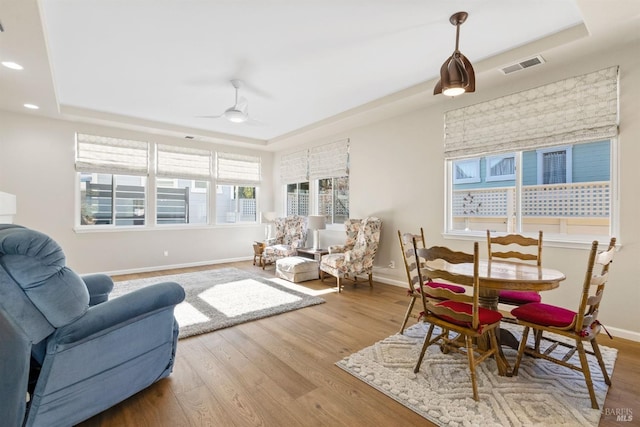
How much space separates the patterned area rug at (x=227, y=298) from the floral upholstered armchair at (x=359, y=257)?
551 millimetres

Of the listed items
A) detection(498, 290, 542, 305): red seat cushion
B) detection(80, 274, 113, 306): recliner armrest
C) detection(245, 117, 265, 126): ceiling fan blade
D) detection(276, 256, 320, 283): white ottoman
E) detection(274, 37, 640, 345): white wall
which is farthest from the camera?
detection(245, 117, 265, 126): ceiling fan blade

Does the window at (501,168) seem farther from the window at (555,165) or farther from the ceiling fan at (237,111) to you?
the ceiling fan at (237,111)

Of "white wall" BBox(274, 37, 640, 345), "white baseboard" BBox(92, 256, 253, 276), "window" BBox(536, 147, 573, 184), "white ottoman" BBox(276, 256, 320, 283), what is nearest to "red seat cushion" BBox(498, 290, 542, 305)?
"white wall" BBox(274, 37, 640, 345)

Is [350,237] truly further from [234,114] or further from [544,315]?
[544,315]

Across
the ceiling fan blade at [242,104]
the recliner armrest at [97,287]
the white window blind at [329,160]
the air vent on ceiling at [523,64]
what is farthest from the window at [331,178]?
the recliner armrest at [97,287]

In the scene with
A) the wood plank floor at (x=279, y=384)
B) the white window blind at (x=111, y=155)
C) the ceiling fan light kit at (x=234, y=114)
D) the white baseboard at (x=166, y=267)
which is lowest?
the wood plank floor at (x=279, y=384)

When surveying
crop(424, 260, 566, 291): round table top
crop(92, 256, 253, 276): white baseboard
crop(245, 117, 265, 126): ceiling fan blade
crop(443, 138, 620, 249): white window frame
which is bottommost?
crop(92, 256, 253, 276): white baseboard

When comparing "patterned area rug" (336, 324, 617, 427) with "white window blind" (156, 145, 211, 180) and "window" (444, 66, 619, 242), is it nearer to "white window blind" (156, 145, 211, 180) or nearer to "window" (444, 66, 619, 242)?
"window" (444, 66, 619, 242)

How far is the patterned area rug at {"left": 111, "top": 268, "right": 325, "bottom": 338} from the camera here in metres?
3.19

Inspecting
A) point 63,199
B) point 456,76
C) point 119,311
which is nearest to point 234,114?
point 456,76

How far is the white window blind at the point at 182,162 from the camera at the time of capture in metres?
5.92

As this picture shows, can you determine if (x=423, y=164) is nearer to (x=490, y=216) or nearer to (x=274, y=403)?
(x=490, y=216)

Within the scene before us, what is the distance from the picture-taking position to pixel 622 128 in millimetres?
2777

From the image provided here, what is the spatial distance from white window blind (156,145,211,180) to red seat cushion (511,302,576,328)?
6105 mm
